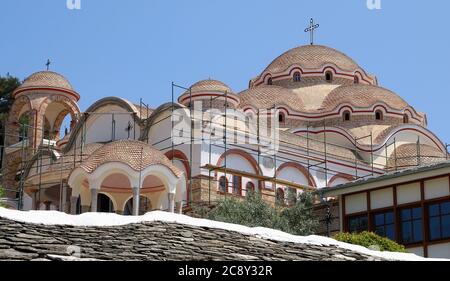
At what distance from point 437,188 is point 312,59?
26377mm

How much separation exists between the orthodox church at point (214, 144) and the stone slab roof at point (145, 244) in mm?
16336

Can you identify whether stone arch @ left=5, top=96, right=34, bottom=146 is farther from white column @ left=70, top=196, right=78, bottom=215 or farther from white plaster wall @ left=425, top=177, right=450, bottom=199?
white plaster wall @ left=425, top=177, right=450, bottom=199

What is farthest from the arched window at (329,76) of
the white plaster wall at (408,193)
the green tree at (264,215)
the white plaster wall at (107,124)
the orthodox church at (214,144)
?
the white plaster wall at (408,193)

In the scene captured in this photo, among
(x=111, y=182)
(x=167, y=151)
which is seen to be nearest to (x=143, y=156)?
(x=111, y=182)

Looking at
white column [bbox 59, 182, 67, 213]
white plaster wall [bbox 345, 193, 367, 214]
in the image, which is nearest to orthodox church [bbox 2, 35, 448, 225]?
white column [bbox 59, 182, 67, 213]

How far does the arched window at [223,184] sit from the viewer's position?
32.5 m

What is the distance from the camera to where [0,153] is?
4600cm

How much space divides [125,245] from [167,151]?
2267cm

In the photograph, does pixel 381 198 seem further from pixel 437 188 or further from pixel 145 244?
pixel 145 244

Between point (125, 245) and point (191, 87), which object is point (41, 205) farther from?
point (125, 245)

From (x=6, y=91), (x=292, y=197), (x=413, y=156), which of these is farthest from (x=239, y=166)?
(x=6, y=91)

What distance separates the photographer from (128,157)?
27844mm

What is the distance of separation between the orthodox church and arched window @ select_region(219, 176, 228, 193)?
0.05 meters
